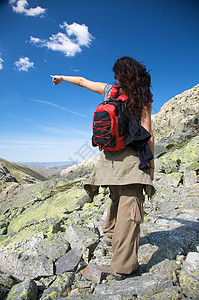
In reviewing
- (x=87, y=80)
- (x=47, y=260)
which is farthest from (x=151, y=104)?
(x=47, y=260)

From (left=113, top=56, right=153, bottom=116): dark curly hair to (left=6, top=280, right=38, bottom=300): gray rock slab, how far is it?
404 cm

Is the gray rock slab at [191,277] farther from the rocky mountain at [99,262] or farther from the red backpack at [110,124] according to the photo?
the red backpack at [110,124]

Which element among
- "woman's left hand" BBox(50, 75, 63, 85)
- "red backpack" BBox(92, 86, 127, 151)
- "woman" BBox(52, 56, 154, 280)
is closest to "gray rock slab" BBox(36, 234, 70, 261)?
"woman" BBox(52, 56, 154, 280)

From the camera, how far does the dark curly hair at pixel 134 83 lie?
10.9ft

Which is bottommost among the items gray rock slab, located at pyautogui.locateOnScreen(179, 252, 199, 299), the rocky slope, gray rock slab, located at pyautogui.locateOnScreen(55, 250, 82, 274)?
gray rock slab, located at pyautogui.locateOnScreen(55, 250, 82, 274)

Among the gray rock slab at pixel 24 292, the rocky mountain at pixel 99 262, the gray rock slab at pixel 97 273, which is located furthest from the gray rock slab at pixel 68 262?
the gray rock slab at pixel 24 292

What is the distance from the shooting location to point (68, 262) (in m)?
4.49

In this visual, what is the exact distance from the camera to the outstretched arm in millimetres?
3885

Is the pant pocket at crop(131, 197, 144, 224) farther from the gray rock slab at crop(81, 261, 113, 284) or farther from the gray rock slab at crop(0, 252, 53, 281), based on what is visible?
the gray rock slab at crop(0, 252, 53, 281)

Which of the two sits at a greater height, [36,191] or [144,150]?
[144,150]

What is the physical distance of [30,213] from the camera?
458 inches

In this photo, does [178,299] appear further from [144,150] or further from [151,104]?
[151,104]

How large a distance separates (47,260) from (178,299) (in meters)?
3.18

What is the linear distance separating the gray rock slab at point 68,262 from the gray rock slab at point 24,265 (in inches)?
7.5
